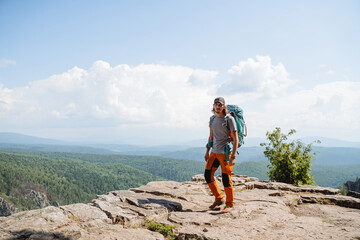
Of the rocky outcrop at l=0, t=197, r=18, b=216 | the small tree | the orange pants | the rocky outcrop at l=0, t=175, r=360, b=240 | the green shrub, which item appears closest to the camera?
the rocky outcrop at l=0, t=175, r=360, b=240

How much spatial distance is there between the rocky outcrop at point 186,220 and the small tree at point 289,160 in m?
8.35

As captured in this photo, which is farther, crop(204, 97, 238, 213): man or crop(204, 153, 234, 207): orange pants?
crop(204, 153, 234, 207): orange pants

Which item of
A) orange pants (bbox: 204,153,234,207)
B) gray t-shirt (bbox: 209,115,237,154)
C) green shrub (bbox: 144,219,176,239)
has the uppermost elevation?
gray t-shirt (bbox: 209,115,237,154)

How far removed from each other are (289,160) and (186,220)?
13.7m

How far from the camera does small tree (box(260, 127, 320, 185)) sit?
16.8m

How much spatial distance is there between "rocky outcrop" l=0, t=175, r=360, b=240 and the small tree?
27.4 feet

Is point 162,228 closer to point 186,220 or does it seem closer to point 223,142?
point 186,220

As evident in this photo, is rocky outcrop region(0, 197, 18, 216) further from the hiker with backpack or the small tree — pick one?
the hiker with backpack

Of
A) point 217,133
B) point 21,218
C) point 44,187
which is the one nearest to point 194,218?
point 217,133

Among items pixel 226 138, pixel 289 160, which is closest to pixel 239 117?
pixel 226 138

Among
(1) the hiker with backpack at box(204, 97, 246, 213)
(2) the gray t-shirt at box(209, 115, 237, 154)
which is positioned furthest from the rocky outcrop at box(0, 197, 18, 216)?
(2) the gray t-shirt at box(209, 115, 237, 154)

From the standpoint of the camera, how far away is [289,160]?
1703 centimetres

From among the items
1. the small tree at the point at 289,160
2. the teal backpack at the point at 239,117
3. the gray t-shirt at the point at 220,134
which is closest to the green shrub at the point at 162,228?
the gray t-shirt at the point at 220,134

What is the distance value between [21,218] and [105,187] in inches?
8237
